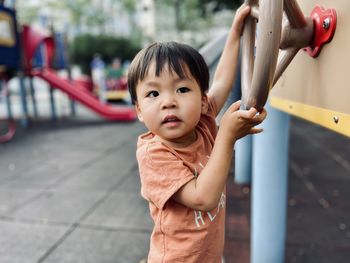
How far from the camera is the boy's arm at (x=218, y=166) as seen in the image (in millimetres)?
725

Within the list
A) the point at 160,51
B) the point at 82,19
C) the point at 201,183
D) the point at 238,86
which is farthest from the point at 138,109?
the point at 82,19

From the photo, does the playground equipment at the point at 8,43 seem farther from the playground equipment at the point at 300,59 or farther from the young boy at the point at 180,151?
the playground equipment at the point at 300,59

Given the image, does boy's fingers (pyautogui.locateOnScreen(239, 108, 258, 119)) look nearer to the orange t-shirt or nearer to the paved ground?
the orange t-shirt

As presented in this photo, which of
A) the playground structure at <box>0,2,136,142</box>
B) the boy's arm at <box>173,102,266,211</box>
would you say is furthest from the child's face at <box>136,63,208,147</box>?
the playground structure at <box>0,2,136,142</box>

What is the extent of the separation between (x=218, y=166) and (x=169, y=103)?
184 mm

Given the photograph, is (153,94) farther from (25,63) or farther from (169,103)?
(25,63)

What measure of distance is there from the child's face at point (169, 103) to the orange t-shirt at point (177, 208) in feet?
0.23

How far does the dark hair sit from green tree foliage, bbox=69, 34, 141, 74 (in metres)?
16.0

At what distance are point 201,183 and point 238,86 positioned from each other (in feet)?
2.40

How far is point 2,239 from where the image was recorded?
6.82ft

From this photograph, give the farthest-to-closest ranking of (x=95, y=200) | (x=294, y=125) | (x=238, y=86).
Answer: (x=294, y=125) < (x=95, y=200) < (x=238, y=86)

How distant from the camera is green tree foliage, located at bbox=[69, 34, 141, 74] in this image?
16.2 m

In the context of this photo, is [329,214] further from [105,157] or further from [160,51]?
[105,157]

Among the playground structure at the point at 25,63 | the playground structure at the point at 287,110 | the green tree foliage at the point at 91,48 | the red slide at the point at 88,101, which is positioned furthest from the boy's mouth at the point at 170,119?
the green tree foliage at the point at 91,48
